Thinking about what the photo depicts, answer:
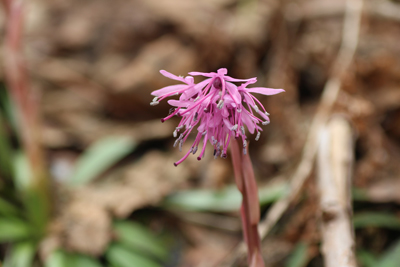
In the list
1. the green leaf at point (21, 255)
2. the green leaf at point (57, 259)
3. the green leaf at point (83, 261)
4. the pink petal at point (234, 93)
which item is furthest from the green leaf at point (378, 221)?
the green leaf at point (21, 255)

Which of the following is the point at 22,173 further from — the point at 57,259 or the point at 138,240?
the point at 138,240

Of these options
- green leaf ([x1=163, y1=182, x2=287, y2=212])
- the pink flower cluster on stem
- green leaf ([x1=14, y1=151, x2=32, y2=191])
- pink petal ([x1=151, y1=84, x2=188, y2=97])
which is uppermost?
pink petal ([x1=151, y1=84, x2=188, y2=97])

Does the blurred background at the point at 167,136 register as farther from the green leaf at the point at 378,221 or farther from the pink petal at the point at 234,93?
the pink petal at the point at 234,93

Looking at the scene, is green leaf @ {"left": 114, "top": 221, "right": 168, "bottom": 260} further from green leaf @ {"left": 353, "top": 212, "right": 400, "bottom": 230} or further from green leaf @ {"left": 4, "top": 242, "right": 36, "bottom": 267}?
green leaf @ {"left": 353, "top": 212, "right": 400, "bottom": 230}

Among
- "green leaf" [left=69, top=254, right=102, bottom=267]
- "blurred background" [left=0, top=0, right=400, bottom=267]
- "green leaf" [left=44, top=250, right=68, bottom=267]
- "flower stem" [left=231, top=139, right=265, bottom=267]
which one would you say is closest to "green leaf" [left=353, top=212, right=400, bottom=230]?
"blurred background" [left=0, top=0, right=400, bottom=267]

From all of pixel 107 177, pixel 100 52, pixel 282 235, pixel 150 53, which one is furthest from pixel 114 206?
pixel 100 52

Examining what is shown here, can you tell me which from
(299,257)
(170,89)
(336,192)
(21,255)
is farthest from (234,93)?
(21,255)
